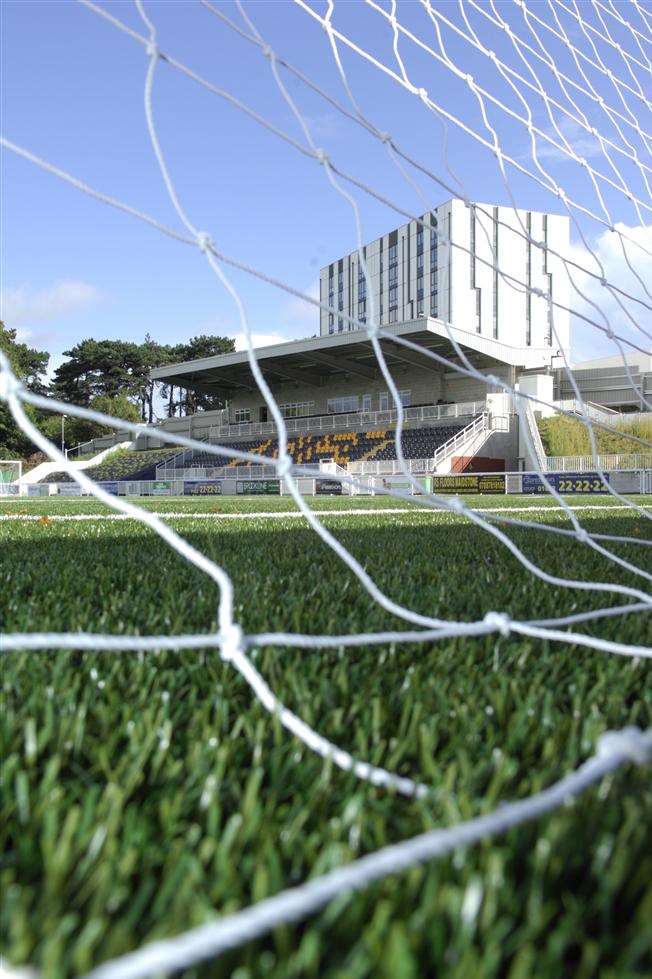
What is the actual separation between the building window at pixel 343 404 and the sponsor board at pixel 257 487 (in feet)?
33.3

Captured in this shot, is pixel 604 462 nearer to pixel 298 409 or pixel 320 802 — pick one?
pixel 298 409

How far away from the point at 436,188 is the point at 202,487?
2280 cm

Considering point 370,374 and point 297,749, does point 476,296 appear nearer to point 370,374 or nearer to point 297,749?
point 370,374

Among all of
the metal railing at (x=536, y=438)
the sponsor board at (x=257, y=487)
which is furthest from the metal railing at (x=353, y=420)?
the sponsor board at (x=257, y=487)

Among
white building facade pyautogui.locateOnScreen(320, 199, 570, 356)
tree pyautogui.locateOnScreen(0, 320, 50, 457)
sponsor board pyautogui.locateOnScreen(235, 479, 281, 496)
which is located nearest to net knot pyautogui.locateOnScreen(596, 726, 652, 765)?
sponsor board pyautogui.locateOnScreen(235, 479, 281, 496)

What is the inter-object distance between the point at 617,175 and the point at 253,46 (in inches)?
84.1

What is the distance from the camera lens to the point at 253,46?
7.22 ft

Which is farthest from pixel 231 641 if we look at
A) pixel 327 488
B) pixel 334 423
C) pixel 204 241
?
pixel 334 423

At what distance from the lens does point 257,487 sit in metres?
23.3

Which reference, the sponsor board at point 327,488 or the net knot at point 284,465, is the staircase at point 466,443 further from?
the net knot at point 284,465

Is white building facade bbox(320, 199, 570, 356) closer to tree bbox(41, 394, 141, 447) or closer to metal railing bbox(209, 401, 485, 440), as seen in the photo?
metal railing bbox(209, 401, 485, 440)

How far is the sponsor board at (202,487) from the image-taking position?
24.9m

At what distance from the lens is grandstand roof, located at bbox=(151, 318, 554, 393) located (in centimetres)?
2636

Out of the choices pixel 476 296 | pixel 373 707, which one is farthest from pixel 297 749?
pixel 476 296
